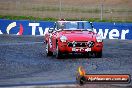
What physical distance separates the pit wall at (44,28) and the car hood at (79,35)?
14.5 meters

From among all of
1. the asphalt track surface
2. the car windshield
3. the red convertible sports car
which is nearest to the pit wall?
the car windshield

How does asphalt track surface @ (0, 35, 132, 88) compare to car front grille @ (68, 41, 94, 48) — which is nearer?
asphalt track surface @ (0, 35, 132, 88)

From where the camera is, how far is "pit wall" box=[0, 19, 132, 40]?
3384cm

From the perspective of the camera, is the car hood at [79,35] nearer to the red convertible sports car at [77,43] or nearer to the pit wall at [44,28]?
the red convertible sports car at [77,43]

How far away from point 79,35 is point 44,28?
60.9 ft

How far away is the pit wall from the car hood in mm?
14525

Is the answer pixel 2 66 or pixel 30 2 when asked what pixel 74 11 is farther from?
pixel 2 66

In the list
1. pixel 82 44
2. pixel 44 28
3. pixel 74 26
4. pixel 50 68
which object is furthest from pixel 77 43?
pixel 44 28

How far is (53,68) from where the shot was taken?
1584 centimetres

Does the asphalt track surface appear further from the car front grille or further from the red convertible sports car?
the car front grille

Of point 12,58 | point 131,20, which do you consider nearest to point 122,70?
point 12,58

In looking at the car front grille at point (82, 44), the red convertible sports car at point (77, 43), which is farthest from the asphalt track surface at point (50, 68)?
the car front grille at point (82, 44)

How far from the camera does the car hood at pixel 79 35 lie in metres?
18.8

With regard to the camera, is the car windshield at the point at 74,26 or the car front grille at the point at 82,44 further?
the car windshield at the point at 74,26
